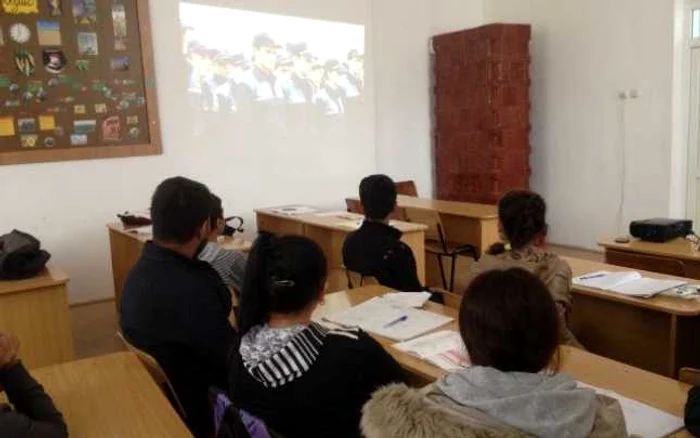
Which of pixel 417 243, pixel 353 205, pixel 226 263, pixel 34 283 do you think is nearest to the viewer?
pixel 226 263

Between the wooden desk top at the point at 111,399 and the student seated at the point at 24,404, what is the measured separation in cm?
11

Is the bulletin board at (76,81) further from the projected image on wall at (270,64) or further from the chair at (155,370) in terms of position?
the chair at (155,370)

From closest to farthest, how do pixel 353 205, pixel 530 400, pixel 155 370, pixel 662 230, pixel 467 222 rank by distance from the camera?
1. pixel 530 400
2. pixel 155 370
3. pixel 662 230
4. pixel 467 222
5. pixel 353 205

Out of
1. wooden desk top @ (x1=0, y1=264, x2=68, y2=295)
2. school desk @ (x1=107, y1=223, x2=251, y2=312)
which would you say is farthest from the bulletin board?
wooden desk top @ (x1=0, y1=264, x2=68, y2=295)

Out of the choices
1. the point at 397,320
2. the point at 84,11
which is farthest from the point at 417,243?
the point at 84,11

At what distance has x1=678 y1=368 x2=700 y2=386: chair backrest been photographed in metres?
1.50

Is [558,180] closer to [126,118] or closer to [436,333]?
[126,118]

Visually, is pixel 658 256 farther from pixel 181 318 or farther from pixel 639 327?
pixel 181 318

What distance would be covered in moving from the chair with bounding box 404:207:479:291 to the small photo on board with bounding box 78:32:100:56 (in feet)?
9.25

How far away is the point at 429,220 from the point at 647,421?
3332mm

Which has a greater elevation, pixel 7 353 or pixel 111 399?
pixel 7 353

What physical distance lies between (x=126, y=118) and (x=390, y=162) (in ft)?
9.15

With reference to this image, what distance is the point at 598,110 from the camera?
6.04m

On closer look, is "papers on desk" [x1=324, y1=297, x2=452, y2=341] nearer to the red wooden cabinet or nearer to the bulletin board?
the bulletin board
